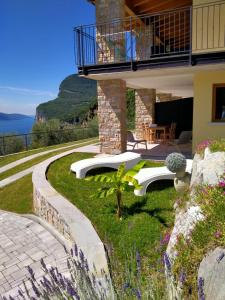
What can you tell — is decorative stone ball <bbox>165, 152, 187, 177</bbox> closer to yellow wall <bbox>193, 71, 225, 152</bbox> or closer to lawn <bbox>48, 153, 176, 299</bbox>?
lawn <bbox>48, 153, 176, 299</bbox>

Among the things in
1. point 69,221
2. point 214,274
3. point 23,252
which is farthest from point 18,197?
point 214,274

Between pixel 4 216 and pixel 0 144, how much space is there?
12.7m

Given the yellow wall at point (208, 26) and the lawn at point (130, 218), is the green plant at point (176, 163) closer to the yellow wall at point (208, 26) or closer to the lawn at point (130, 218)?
the lawn at point (130, 218)

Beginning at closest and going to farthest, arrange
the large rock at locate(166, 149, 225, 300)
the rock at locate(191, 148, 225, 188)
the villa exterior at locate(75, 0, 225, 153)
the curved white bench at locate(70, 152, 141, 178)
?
1. the large rock at locate(166, 149, 225, 300)
2. the rock at locate(191, 148, 225, 188)
3. the curved white bench at locate(70, 152, 141, 178)
4. the villa exterior at locate(75, 0, 225, 153)

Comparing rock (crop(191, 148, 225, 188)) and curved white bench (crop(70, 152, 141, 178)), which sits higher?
rock (crop(191, 148, 225, 188))

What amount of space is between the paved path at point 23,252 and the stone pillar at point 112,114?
5855 mm

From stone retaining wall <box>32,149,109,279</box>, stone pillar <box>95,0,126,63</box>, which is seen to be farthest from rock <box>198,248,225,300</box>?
stone pillar <box>95,0,126,63</box>

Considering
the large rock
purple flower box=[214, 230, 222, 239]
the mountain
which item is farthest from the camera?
the mountain

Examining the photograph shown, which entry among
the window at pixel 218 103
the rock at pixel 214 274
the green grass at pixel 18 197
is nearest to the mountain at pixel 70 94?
the green grass at pixel 18 197

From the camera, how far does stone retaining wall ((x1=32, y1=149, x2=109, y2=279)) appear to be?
3.82 metres

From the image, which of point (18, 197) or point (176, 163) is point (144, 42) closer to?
point (176, 163)

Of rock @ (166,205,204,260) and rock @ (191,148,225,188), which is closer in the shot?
rock @ (166,205,204,260)

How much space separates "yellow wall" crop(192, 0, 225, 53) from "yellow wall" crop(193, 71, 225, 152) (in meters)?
1.02

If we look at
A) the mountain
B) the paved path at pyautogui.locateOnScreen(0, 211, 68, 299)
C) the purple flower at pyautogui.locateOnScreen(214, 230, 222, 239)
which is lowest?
the paved path at pyautogui.locateOnScreen(0, 211, 68, 299)
